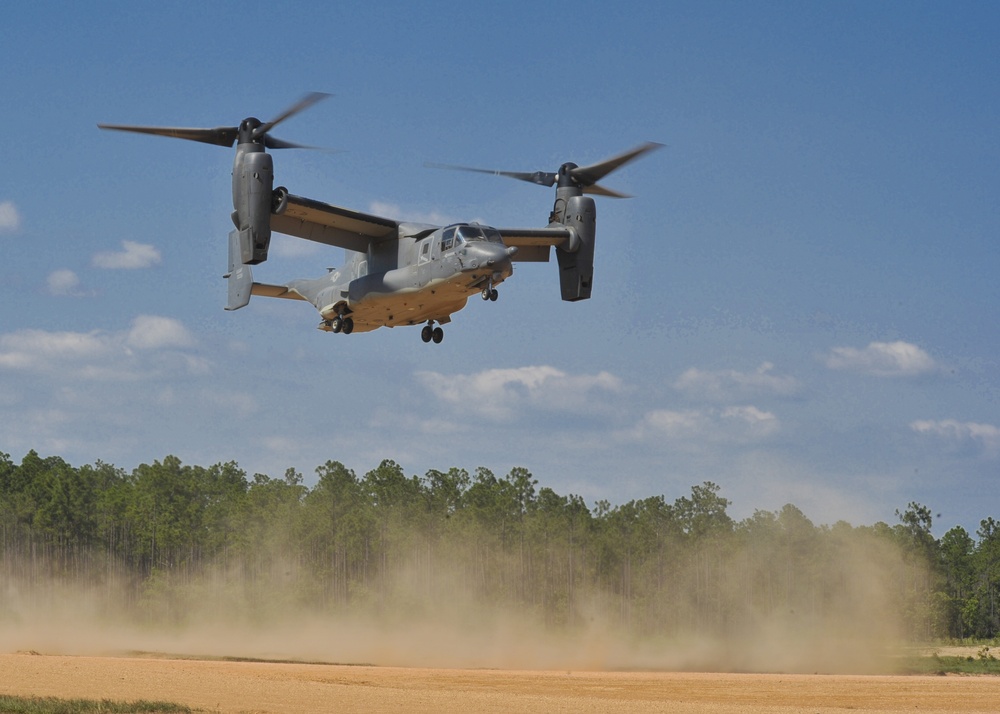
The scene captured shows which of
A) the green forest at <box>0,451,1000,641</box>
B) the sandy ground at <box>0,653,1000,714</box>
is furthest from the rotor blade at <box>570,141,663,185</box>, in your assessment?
the green forest at <box>0,451,1000,641</box>

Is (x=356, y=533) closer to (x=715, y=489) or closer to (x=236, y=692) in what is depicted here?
(x=715, y=489)

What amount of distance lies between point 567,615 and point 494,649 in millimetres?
9422

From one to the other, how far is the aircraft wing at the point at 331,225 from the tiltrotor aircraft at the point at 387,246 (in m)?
0.03

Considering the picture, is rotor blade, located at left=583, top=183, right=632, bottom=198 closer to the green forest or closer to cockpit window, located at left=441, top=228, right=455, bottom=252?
cockpit window, located at left=441, top=228, right=455, bottom=252

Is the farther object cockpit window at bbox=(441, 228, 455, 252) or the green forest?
the green forest

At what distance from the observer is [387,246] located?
30531 mm

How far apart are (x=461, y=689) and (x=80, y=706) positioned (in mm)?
10794

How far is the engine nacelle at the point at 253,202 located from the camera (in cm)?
2672

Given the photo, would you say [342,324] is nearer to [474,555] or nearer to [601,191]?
[601,191]

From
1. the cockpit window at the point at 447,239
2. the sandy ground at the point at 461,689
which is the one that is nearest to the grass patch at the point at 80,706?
the sandy ground at the point at 461,689

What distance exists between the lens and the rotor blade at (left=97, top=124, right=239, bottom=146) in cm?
2828

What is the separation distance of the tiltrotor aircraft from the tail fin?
3 centimetres

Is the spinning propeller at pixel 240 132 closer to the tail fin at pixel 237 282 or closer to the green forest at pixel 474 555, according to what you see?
the tail fin at pixel 237 282

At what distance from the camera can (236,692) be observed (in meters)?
28.2
